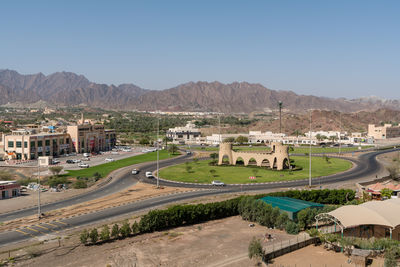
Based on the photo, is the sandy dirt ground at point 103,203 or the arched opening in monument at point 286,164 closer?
the sandy dirt ground at point 103,203

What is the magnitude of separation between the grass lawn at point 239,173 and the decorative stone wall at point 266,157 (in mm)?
3241

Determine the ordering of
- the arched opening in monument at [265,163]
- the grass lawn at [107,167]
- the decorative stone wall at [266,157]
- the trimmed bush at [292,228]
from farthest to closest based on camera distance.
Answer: the arched opening in monument at [265,163]
the decorative stone wall at [266,157]
the grass lawn at [107,167]
the trimmed bush at [292,228]

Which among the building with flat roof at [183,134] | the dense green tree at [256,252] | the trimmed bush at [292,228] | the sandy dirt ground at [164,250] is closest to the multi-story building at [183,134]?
the building with flat roof at [183,134]

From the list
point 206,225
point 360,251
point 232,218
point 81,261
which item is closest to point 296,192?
point 232,218

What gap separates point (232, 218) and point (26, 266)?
2546cm

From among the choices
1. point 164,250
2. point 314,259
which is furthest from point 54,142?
point 314,259

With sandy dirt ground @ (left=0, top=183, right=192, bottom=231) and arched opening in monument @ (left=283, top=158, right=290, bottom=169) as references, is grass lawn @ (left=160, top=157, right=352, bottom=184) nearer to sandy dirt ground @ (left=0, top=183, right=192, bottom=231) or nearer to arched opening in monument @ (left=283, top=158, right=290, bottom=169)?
arched opening in monument @ (left=283, top=158, right=290, bottom=169)

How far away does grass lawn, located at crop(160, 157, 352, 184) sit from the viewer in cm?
7717

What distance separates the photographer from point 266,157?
9344 centimetres

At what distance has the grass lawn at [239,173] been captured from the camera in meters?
77.2

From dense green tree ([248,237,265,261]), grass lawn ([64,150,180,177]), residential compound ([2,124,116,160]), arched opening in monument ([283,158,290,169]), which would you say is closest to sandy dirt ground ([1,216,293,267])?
dense green tree ([248,237,265,261])

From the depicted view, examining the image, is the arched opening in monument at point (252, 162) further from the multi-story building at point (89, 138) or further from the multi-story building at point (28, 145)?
the multi-story building at point (28, 145)

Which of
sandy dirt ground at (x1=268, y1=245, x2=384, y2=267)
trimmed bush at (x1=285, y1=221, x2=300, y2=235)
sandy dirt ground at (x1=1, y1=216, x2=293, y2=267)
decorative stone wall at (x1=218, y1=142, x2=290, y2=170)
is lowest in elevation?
sandy dirt ground at (x1=1, y1=216, x2=293, y2=267)

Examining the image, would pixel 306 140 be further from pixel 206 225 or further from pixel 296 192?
pixel 206 225
